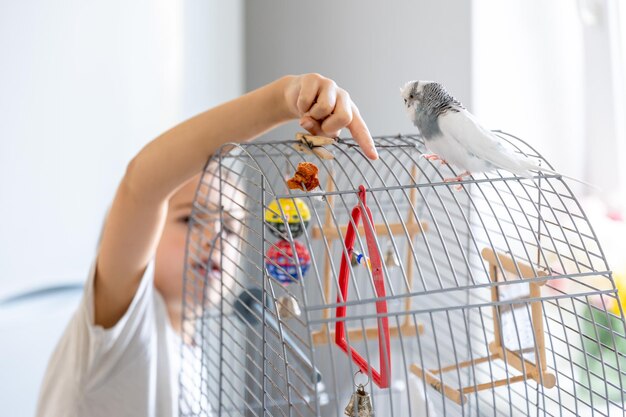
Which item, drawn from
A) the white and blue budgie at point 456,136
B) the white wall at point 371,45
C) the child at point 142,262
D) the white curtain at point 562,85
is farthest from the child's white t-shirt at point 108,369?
the white curtain at point 562,85

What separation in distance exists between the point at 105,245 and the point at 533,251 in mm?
1600

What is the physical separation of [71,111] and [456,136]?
1.59 ft

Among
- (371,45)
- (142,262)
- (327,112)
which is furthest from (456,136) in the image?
(371,45)

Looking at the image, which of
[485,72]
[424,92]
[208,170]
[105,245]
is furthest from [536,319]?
[485,72]

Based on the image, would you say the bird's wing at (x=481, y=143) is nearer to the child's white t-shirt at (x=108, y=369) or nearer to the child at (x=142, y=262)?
the child at (x=142, y=262)

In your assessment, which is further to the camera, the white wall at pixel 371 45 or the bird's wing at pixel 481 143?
the white wall at pixel 371 45

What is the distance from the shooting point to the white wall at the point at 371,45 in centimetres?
214

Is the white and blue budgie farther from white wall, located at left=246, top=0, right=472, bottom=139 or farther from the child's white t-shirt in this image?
white wall, located at left=246, top=0, right=472, bottom=139

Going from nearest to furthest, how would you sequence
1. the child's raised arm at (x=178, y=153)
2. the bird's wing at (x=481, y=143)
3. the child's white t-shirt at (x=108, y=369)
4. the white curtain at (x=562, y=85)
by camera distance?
the bird's wing at (x=481, y=143)
the child's raised arm at (x=178, y=153)
the child's white t-shirt at (x=108, y=369)
the white curtain at (x=562, y=85)

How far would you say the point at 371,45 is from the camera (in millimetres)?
2152

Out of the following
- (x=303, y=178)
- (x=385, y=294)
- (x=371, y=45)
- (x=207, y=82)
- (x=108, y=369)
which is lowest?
(x=108, y=369)

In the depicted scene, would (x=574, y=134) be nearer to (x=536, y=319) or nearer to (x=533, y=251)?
(x=533, y=251)

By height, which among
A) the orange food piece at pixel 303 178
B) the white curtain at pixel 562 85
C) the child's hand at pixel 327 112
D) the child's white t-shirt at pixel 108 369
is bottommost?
the child's white t-shirt at pixel 108 369

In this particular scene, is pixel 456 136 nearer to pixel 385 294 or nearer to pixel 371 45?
pixel 385 294
